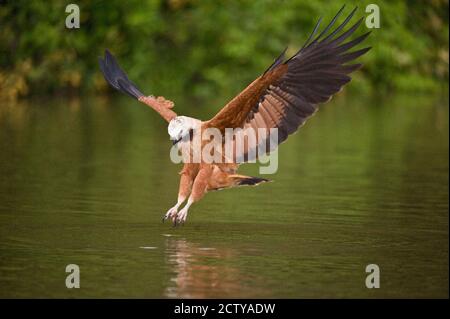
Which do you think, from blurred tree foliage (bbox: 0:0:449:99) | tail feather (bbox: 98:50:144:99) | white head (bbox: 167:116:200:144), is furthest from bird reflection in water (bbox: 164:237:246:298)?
blurred tree foliage (bbox: 0:0:449:99)

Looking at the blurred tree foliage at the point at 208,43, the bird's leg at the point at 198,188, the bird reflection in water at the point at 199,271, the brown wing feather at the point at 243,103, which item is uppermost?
the blurred tree foliage at the point at 208,43

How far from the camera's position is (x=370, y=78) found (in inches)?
1736

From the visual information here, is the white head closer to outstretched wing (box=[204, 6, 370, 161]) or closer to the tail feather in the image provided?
outstretched wing (box=[204, 6, 370, 161])

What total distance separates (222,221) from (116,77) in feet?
5.63

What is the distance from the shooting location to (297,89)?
39.0 ft

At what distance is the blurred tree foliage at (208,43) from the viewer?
3481cm

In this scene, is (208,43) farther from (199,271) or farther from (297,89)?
(199,271)

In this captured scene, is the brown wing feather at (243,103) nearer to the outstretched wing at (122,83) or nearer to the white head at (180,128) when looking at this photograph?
the white head at (180,128)

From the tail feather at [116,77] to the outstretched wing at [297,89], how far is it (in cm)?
143

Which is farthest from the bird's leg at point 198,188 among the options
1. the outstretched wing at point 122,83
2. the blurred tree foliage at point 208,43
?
the blurred tree foliage at point 208,43

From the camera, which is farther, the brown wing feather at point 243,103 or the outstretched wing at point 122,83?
the outstretched wing at point 122,83

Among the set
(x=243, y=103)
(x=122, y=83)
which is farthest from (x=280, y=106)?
(x=122, y=83)

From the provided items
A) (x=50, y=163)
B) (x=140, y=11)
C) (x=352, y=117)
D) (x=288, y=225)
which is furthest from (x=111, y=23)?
(x=288, y=225)

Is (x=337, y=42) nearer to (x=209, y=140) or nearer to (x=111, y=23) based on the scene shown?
(x=209, y=140)
